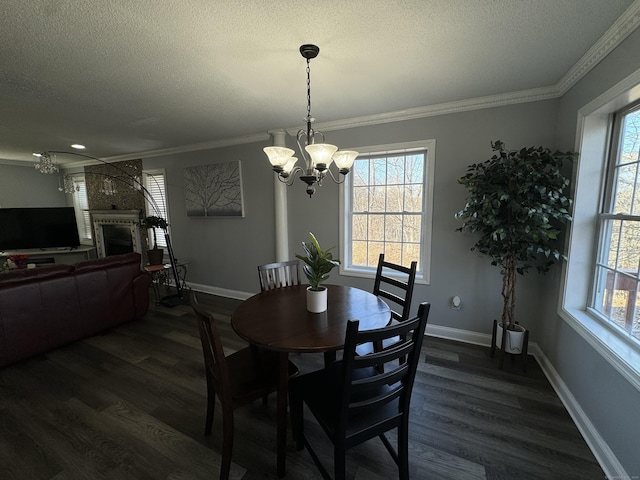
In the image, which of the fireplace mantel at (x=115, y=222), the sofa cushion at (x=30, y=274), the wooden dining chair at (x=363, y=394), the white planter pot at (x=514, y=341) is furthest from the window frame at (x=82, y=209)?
the white planter pot at (x=514, y=341)

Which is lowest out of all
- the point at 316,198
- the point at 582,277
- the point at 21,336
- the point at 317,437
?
the point at 317,437

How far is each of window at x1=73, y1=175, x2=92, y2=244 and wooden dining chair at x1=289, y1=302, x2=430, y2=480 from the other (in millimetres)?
6880

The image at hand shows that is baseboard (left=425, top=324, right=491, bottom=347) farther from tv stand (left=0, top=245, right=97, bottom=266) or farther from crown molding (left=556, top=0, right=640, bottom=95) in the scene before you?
tv stand (left=0, top=245, right=97, bottom=266)

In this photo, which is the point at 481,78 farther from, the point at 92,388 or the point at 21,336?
the point at 21,336

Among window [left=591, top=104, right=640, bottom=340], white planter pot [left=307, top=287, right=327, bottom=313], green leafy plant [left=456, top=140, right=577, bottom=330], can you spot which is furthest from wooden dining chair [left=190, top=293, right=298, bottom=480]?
window [left=591, top=104, right=640, bottom=340]

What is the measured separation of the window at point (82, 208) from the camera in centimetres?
586

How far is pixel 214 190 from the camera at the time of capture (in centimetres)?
417

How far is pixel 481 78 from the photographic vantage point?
2111 millimetres

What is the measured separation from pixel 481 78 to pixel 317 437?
2.93 m

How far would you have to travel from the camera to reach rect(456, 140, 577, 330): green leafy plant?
1963 mm

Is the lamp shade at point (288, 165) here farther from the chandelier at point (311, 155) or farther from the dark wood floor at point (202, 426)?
the dark wood floor at point (202, 426)

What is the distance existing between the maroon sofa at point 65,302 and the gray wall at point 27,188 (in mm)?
4638

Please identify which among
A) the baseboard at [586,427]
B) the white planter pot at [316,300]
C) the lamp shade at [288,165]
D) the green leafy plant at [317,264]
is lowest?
Result: the baseboard at [586,427]

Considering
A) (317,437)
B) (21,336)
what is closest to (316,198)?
(317,437)
